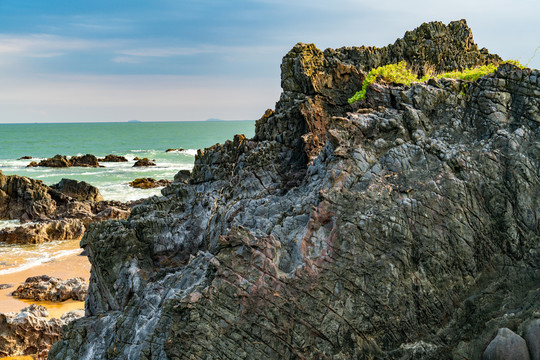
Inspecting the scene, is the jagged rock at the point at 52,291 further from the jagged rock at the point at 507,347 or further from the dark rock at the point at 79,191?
the dark rock at the point at 79,191

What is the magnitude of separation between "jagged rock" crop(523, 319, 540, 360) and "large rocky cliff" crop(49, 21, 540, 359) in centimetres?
2

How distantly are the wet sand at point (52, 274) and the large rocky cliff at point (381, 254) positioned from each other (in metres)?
9.64

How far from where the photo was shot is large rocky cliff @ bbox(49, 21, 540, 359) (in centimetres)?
799

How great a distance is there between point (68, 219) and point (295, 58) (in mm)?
25782

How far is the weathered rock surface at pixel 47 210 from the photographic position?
2983 cm

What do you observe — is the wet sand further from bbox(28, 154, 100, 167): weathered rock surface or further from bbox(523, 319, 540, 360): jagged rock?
bbox(28, 154, 100, 167): weathered rock surface

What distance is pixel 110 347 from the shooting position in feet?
29.7

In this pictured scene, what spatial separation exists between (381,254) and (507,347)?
2.44 metres

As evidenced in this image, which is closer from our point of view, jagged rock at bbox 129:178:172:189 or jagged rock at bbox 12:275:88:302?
jagged rock at bbox 12:275:88:302

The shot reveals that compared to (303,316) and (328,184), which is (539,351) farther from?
(328,184)

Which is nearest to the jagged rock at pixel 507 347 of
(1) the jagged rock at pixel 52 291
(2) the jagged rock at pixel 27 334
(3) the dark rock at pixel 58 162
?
(2) the jagged rock at pixel 27 334

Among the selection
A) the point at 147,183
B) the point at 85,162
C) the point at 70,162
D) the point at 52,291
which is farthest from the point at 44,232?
the point at 70,162

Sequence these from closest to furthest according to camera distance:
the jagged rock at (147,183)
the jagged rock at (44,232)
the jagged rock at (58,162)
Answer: the jagged rock at (44,232), the jagged rock at (147,183), the jagged rock at (58,162)

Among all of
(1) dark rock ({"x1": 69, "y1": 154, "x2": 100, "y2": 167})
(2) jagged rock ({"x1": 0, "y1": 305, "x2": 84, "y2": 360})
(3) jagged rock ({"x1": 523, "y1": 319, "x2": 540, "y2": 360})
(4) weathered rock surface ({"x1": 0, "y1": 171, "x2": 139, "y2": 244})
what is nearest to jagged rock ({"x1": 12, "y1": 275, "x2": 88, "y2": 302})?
(2) jagged rock ({"x1": 0, "y1": 305, "x2": 84, "y2": 360})
